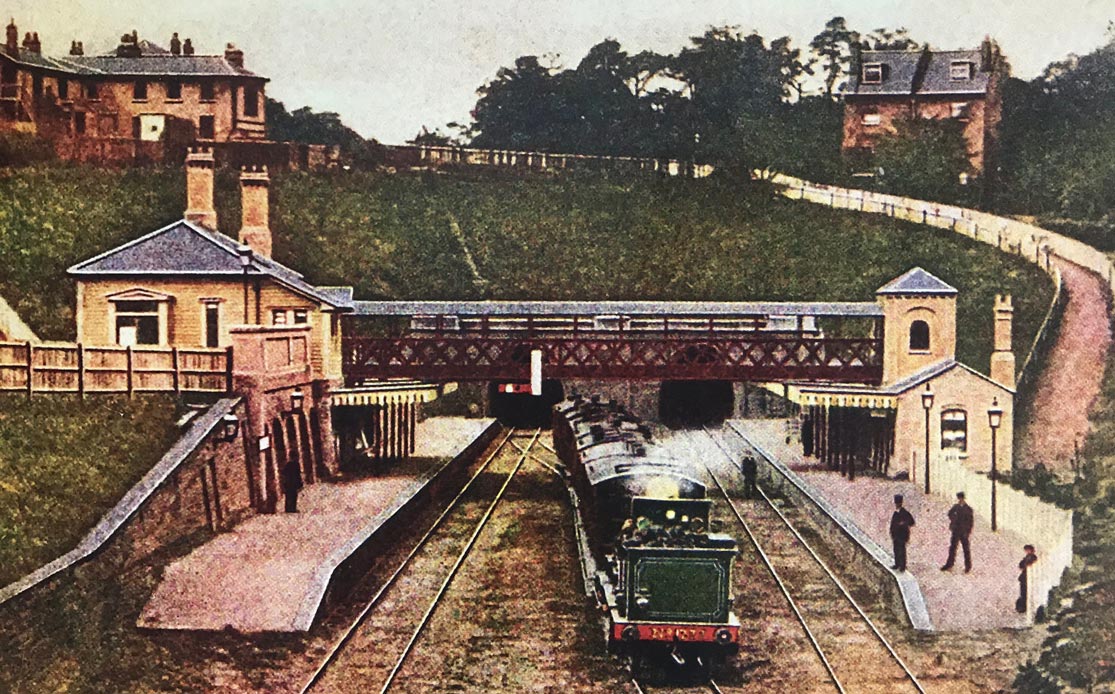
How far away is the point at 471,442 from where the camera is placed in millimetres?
9609

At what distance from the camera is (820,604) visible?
9.38 meters

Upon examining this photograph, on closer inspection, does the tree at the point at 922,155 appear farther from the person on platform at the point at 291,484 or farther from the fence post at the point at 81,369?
the fence post at the point at 81,369

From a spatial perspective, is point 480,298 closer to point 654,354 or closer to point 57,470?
point 654,354

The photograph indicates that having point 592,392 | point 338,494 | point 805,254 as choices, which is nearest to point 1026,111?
point 805,254

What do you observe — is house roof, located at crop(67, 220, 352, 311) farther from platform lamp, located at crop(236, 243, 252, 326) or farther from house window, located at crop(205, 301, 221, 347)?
house window, located at crop(205, 301, 221, 347)

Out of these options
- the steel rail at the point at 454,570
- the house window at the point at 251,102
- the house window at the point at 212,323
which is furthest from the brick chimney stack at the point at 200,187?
the steel rail at the point at 454,570

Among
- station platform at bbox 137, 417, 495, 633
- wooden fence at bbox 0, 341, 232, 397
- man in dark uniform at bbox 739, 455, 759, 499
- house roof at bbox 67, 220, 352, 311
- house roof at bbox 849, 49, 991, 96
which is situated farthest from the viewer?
man in dark uniform at bbox 739, 455, 759, 499

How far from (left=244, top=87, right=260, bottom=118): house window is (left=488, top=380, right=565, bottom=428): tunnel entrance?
2.39m

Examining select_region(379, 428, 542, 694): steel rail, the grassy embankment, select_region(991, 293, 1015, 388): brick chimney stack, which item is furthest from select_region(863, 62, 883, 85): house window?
select_region(379, 428, 542, 694): steel rail

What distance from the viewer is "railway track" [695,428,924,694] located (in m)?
8.85

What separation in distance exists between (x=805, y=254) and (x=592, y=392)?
70.0 inches

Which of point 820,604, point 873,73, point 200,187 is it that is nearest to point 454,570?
point 820,604

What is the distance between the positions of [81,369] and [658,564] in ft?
12.9

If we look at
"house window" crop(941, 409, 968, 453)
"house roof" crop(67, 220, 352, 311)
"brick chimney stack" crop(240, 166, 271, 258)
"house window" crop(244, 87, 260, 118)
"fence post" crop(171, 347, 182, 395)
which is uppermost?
"house window" crop(244, 87, 260, 118)
